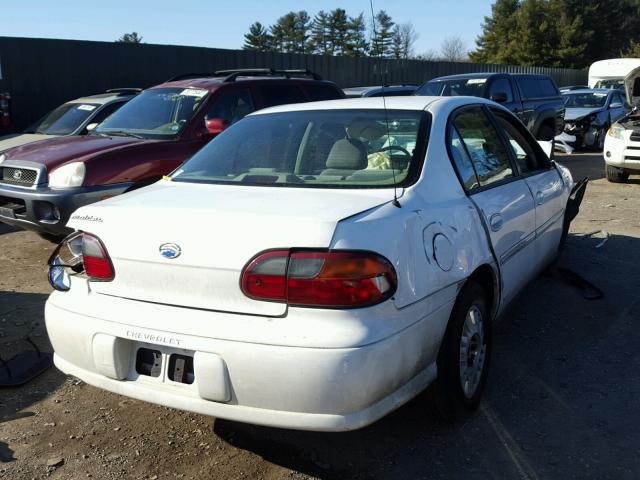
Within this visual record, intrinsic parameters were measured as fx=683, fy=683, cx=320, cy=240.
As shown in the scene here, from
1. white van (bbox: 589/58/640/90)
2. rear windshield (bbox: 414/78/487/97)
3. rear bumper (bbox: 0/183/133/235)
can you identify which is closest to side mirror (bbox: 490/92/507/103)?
rear windshield (bbox: 414/78/487/97)

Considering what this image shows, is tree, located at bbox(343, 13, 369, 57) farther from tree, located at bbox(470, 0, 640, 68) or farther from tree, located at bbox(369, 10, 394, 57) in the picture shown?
tree, located at bbox(470, 0, 640, 68)

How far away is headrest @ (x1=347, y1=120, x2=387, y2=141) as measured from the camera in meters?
3.67

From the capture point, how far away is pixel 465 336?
10.7 feet

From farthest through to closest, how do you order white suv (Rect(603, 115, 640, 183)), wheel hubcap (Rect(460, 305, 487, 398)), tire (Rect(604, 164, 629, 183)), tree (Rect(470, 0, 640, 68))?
tree (Rect(470, 0, 640, 68)) → tire (Rect(604, 164, 629, 183)) → white suv (Rect(603, 115, 640, 183)) → wheel hubcap (Rect(460, 305, 487, 398))

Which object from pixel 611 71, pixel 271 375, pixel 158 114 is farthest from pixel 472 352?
pixel 611 71

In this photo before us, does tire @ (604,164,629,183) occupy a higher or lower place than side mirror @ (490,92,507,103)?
lower

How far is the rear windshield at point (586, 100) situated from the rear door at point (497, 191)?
14464mm

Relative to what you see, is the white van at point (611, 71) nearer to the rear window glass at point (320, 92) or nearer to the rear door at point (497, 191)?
the rear window glass at point (320, 92)

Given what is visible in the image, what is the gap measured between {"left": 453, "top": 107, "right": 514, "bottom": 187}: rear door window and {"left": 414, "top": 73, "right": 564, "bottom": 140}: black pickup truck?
8.80m

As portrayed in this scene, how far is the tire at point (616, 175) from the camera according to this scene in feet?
37.0

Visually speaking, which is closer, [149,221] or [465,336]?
[149,221]

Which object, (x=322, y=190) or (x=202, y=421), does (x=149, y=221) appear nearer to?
(x=322, y=190)

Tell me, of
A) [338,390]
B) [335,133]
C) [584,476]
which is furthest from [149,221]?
[584,476]

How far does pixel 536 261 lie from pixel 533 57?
59356mm
